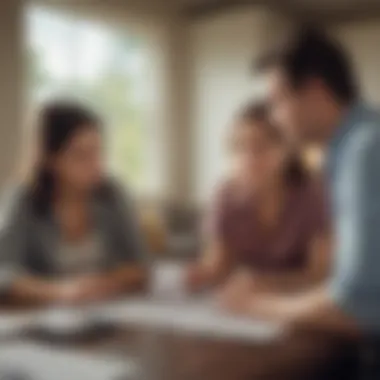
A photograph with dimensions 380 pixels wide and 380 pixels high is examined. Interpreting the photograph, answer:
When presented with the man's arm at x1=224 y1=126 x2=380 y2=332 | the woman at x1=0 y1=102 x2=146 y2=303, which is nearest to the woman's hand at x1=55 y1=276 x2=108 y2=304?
the woman at x1=0 y1=102 x2=146 y2=303

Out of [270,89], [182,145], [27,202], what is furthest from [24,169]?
[270,89]

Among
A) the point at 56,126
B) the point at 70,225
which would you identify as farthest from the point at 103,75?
the point at 70,225

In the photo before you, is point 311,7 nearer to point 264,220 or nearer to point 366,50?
point 366,50

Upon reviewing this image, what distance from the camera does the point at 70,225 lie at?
111cm

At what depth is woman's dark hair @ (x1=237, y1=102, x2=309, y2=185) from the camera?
1.05m

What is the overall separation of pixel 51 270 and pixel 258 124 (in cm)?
30

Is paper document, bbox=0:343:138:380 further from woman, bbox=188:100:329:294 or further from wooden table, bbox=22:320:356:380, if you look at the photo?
woman, bbox=188:100:329:294

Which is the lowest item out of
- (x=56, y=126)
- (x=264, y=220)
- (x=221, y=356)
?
(x=221, y=356)

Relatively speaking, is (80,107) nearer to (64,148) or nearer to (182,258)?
(64,148)

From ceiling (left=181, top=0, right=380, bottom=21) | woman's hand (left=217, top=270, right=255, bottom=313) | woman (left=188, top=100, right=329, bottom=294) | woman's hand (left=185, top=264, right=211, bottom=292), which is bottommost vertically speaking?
woman's hand (left=217, top=270, right=255, bottom=313)

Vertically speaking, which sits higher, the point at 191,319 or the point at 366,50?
the point at 366,50

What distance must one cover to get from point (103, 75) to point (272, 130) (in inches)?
8.3

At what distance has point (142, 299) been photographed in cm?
110

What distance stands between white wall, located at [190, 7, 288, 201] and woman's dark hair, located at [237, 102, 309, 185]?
1cm
